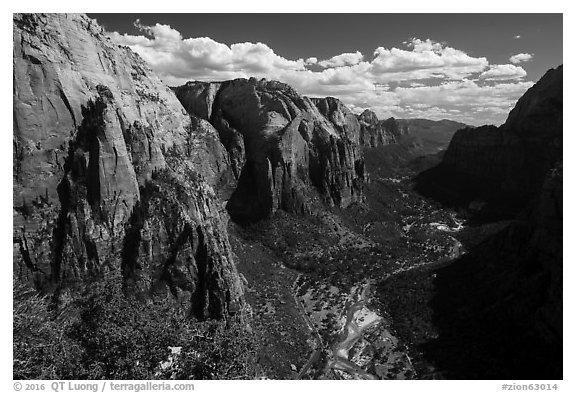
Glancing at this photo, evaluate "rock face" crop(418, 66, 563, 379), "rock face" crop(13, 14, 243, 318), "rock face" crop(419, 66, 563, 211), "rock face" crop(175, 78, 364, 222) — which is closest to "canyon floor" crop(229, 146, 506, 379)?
"rock face" crop(418, 66, 563, 379)

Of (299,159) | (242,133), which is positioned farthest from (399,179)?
(242,133)

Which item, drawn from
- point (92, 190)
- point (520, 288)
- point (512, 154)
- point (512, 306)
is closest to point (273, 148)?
point (92, 190)

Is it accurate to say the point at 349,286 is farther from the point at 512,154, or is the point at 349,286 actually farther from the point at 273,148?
the point at 512,154

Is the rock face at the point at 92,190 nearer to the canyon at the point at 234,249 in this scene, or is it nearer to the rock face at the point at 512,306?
the canyon at the point at 234,249

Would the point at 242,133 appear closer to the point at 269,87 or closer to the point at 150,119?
the point at 269,87

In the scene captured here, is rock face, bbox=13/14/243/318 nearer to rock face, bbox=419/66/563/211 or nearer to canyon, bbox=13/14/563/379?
canyon, bbox=13/14/563/379

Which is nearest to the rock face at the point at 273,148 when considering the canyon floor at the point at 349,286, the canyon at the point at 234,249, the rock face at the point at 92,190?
the canyon at the point at 234,249
